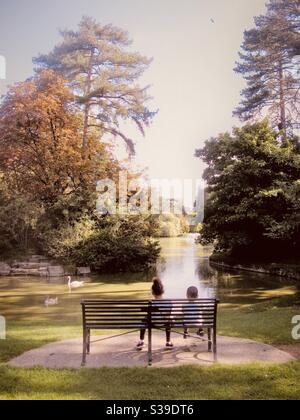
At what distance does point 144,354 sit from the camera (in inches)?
266

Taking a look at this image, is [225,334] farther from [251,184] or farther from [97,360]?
[251,184]

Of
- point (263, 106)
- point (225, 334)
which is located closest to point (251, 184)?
point (263, 106)

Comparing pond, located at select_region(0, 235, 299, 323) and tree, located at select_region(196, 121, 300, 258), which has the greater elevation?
tree, located at select_region(196, 121, 300, 258)

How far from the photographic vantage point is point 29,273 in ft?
70.6

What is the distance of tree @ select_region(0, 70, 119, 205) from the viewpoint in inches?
1000

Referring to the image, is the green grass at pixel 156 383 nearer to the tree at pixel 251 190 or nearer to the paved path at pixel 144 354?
the paved path at pixel 144 354

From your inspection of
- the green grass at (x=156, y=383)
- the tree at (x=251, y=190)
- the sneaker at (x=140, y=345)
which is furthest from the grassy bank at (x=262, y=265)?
the green grass at (x=156, y=383)

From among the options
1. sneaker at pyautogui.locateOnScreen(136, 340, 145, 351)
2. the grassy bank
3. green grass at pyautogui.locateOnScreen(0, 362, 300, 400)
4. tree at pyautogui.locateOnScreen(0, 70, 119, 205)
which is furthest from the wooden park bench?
tree at pyautogui.locateOnScreen(0, 70, 119, 205)

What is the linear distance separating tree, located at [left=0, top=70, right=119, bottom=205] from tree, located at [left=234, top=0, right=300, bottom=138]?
1175cm

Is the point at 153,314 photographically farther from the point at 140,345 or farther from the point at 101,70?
the point at 101,70

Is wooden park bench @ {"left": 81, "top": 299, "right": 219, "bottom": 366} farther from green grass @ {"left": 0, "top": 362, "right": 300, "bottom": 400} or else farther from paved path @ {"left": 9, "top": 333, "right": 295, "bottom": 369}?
green grass @ {"left": 0, "top": 362, "right": 300, "bottom": 400}

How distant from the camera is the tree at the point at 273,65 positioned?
23953 millimetres

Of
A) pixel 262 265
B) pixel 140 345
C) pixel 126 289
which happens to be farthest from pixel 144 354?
pixel 262 265

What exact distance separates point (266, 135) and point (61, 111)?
42.0 ft
